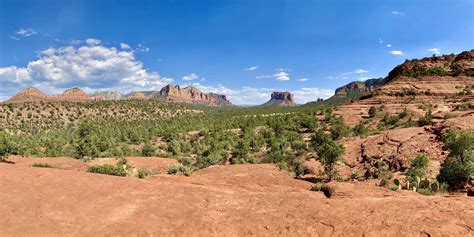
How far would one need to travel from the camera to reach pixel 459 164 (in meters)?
18.3

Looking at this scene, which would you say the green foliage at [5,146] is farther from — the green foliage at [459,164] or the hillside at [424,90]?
the hillside at [424,90]

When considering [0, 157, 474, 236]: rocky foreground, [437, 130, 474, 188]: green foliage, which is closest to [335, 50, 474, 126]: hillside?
[437, 130, 474, 188]: green foliage

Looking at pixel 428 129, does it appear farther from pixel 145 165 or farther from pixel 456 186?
pixel 145 165

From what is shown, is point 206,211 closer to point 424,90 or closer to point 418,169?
point 418,169

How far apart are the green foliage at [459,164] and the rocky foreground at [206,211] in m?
7.10

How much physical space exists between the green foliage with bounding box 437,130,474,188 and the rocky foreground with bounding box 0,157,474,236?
23.3ft

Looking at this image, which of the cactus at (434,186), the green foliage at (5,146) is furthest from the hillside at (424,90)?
the green foliage at (5,146)

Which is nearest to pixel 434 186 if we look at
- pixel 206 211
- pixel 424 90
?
pixel 206 211

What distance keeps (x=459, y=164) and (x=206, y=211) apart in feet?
49.6

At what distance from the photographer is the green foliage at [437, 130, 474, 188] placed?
17562mm

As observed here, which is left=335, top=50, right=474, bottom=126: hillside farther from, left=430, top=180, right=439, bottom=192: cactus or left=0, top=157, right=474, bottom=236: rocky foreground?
left=0, top=157, right=474, bottom=236: rocky foreground

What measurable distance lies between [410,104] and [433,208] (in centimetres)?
5842

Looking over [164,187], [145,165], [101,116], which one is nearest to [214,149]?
[145,165]

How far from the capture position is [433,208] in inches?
388
